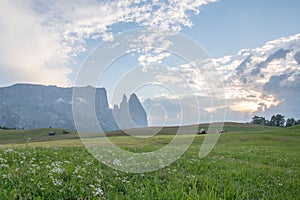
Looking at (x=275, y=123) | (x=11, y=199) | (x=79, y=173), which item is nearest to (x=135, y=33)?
(x=79, y=173)

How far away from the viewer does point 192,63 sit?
13234 millimetres

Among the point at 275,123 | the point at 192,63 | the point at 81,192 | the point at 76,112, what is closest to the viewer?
the point at 81,192

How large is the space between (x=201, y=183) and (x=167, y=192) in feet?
6.63

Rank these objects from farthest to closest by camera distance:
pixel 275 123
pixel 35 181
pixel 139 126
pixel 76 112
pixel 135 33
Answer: pixel 275 123, pixel 139 126, pixel 135 33, pixel 76 112, pixel 35 181

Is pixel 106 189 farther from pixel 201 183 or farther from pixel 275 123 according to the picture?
pixel 275 123

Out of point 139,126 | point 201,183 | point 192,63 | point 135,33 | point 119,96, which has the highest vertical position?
point 135,33

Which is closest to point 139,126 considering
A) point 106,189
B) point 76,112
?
point 76,112

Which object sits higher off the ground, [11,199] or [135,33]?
[135,33]

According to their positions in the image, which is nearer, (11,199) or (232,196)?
(11,199)

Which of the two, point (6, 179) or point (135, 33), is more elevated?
point (135, 33)

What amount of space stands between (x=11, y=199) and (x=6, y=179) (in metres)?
1.72

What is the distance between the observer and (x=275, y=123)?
18325 cm

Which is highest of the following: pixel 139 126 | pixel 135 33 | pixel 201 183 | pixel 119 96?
pixel 135 33

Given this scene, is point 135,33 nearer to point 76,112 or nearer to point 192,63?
point 192,63
